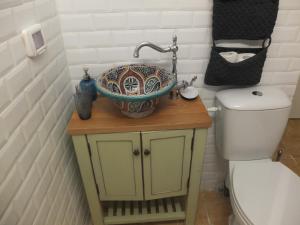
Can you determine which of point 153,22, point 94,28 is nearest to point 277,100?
point 153,22

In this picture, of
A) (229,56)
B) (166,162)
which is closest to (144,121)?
(166,162)

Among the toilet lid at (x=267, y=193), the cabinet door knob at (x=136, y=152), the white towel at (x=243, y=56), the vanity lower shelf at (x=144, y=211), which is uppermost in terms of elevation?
the white towel at (x=243, y=56)

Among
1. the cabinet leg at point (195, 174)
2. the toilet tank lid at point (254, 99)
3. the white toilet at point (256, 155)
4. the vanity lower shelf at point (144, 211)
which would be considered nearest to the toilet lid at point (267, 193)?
the white toilet at point (256, 155)

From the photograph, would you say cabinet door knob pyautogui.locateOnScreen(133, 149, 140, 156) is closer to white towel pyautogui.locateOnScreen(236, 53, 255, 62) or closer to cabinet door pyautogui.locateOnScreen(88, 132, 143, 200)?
cabinet door pyautogui.locateOnScreen(88, 132, 143, 200)

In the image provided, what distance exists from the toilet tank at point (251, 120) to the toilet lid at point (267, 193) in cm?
9

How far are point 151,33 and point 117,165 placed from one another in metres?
0.64

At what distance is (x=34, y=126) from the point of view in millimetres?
819

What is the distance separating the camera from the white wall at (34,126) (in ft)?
2.15

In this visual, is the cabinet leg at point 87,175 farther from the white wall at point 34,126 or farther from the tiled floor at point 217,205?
the tiled floor at point 217,205

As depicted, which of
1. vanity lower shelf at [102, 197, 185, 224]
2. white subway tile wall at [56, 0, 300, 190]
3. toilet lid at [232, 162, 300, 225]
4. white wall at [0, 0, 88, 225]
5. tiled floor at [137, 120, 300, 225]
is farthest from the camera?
tiled floor at [137, 120, 300, 225]

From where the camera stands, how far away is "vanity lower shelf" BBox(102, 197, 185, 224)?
1.38 meters

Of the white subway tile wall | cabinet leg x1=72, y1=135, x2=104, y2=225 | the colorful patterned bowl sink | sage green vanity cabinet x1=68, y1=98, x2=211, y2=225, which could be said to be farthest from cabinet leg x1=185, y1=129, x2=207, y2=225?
cabinet leg x1=72, y1=135, x2=104, y2=225

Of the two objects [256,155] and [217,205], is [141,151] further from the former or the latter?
[217,205]

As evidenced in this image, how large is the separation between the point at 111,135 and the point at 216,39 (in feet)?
2.13
